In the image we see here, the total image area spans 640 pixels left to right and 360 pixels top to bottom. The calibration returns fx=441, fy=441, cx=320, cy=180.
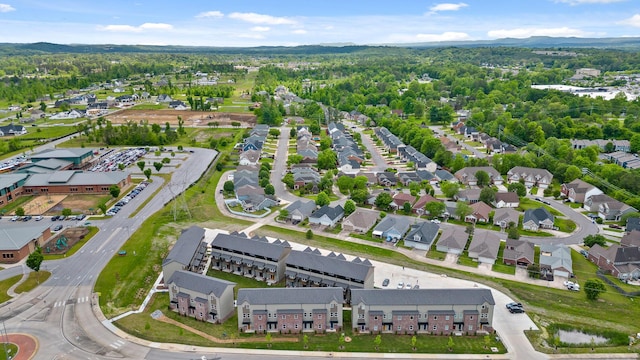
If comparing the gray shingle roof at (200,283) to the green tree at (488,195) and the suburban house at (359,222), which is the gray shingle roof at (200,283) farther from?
the green tree at (488,195)

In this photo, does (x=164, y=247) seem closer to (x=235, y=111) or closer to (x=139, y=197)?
(x=139, y=197)

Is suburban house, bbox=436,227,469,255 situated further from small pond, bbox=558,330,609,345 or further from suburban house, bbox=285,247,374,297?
small pond, bbox=558,330,609,345

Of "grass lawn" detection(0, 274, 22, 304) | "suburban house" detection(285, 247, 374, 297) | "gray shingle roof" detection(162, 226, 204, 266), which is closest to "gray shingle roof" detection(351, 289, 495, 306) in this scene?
"suburban house" detection(285, 247, 374, 297)

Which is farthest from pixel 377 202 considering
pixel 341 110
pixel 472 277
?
pixel 341 110

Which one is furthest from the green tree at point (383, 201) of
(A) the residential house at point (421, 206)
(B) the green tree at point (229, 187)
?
(B) the green tree at point (229, 187)

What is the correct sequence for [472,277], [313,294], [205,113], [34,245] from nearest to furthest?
1. [313,294]
2. [472,277]
3. [34,245]
4. [205,113]
